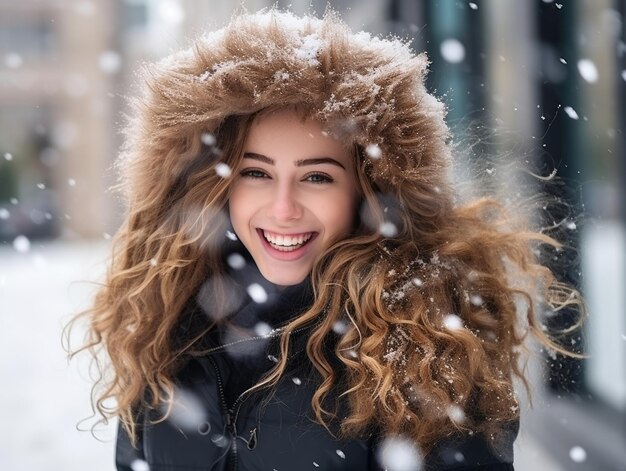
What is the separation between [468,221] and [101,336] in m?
1.32

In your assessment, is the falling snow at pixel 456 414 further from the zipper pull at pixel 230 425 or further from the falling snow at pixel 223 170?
the falling snow at pixel 223 170

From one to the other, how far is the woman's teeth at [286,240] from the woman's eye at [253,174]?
170 millimetres

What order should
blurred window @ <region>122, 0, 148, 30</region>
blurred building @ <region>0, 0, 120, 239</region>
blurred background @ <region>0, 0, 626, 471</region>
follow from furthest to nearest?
blurred window @ <region>122, 0, 148, 30</region> < blurred building @ <region>0, 0, 120, 239</region> < blurred background @ <region>0, 0, 626, 471</region>

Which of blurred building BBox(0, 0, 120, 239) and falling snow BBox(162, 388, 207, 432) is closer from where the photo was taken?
falling snow BBox(162, 388, 207, 432)

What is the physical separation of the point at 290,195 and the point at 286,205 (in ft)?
0.12

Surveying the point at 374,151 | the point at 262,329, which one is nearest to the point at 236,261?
the point at 262,329

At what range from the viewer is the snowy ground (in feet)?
15.8

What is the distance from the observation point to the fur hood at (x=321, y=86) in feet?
7.00

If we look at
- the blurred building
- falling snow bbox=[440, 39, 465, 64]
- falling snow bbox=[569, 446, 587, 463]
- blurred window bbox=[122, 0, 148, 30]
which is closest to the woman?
falling snow bbox=[569, 446, 587, 463]

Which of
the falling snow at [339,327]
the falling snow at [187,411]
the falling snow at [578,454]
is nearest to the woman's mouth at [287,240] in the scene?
the falling snow at [339,327]

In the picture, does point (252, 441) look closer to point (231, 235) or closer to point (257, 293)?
point (257, 293)

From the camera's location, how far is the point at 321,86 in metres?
2.14

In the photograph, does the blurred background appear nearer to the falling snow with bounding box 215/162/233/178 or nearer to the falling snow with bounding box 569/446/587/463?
the falling snow with bounding box 569/446/587/463

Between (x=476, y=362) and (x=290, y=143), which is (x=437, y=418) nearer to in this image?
(x=476, y=362)
